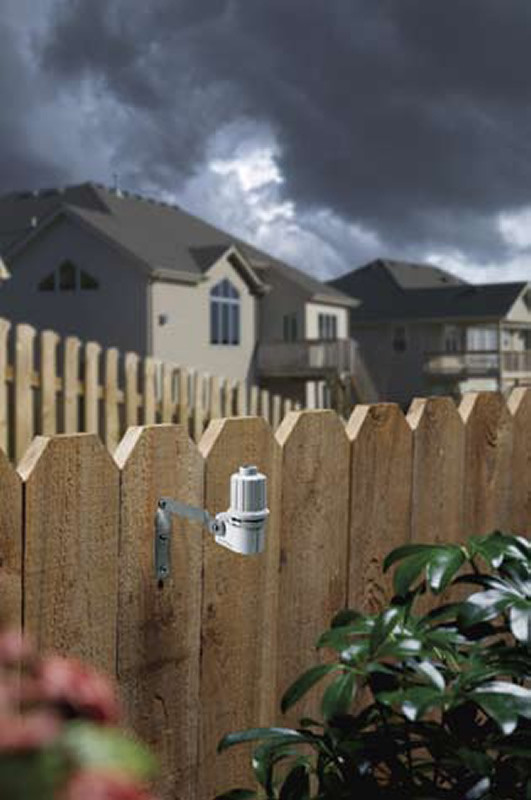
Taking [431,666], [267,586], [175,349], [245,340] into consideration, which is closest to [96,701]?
[431,666]

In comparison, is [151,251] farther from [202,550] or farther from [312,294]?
[202,550]

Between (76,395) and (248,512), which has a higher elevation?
(76,395)

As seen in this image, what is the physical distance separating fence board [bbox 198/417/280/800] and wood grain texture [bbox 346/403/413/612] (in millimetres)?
303

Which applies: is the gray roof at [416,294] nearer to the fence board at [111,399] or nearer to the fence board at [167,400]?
the fence board at [167,400]

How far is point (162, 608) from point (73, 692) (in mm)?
1613

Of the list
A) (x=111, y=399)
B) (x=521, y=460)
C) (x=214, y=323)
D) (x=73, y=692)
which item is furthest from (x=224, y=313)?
(x=73, y=692)

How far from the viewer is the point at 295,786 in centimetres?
170

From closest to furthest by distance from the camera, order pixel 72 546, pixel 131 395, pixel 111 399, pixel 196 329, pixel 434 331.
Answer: pixel 72 546
pixel 111 399
pixel 131 395
pixel 196 329
pixel 434 331

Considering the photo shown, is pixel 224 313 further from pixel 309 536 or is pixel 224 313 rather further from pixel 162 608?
pixel 162 608

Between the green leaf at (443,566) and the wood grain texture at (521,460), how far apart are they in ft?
4.64

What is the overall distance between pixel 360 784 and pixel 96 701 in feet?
4.16

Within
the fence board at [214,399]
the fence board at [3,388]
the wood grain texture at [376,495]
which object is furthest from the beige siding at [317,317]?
the wood grain texture at [376,495]

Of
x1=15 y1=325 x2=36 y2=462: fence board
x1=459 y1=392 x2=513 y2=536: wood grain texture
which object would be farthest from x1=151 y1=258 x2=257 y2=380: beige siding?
x1=459 y1=392 x2=513 y2=536: wood grain texture

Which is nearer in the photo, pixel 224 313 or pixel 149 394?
pixel 149 394
